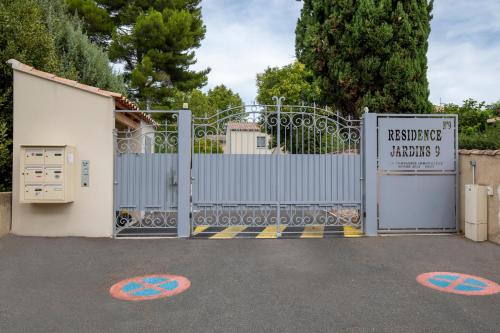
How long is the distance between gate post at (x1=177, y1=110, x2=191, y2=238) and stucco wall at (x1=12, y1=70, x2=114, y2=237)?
4.34 feet

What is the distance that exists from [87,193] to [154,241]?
62.8 inches

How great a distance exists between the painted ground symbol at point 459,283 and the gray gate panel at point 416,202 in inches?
99.0

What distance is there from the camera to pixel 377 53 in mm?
12578

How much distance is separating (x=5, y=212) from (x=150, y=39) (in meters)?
15.4

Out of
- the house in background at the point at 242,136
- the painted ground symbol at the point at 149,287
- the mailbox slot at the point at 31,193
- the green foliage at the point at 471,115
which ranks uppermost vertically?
the green foliage at the point at 471,115

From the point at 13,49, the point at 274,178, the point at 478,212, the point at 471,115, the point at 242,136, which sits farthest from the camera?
the point at 471,115

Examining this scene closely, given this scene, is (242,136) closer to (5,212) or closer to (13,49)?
(5,212)

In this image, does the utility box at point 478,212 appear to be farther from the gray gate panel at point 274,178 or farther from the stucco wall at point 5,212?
the stucco wall at point 5,212

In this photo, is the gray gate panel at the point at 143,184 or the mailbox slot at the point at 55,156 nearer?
the mailbox slot at the point at 55,156

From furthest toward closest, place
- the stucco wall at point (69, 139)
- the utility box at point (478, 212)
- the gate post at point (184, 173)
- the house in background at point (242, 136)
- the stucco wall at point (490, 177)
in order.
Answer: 1. the house in background at point (242, 136)
2. the gate post at point (184, 173)
3. the stucco wall at point (69, 139)
4. the utility box at point (478, 212)
5. the stucco wall at point (490, 177)

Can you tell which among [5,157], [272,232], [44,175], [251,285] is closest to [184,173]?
[272,232]

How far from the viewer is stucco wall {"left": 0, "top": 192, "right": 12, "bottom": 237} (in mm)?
7309

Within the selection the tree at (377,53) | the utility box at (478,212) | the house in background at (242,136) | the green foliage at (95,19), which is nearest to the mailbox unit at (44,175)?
the house in background at (242,136)

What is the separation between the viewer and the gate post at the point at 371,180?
775 centimetres
